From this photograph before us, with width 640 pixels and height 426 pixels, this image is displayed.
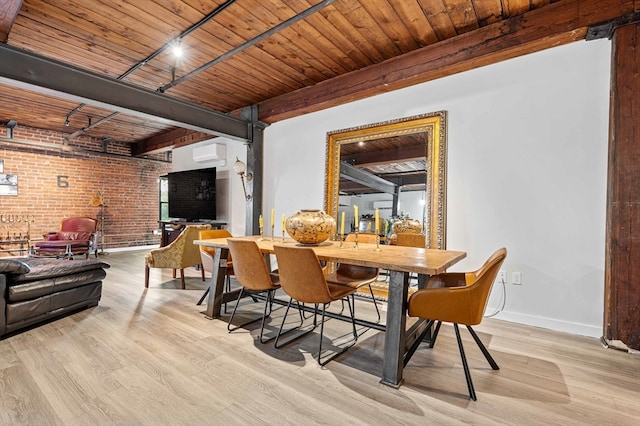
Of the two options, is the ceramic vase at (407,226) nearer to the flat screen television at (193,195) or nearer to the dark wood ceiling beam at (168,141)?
the flat screen television at (193,195)

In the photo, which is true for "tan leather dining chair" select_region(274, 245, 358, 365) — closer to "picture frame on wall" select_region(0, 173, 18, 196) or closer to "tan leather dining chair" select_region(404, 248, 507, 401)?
"tan leather dining chair" select_region(404, 248, 507, 401)

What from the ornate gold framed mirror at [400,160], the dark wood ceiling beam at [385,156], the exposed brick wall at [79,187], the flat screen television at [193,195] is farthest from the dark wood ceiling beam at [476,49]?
the exposed brick wall at [79,187]

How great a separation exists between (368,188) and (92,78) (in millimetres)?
3250

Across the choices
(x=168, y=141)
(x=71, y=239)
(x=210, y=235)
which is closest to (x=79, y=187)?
(x=71, y=239)

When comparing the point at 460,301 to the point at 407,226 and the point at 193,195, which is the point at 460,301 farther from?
the point at 193,195

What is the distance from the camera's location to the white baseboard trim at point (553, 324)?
261cm

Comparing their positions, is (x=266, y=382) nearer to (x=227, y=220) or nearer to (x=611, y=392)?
(x=611, y=392)

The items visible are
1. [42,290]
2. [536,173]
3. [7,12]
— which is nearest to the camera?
[7,12]

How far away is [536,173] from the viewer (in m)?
2.86

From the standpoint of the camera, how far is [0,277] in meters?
2.40

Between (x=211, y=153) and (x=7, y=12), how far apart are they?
137 inches

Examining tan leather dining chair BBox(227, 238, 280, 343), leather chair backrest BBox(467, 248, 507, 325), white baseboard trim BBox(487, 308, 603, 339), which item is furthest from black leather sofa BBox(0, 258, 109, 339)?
white baseboard trim BBox(487, 308, 603, 339)

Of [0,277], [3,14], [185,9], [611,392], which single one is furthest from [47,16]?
[611,392]

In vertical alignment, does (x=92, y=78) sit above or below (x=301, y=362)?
above
